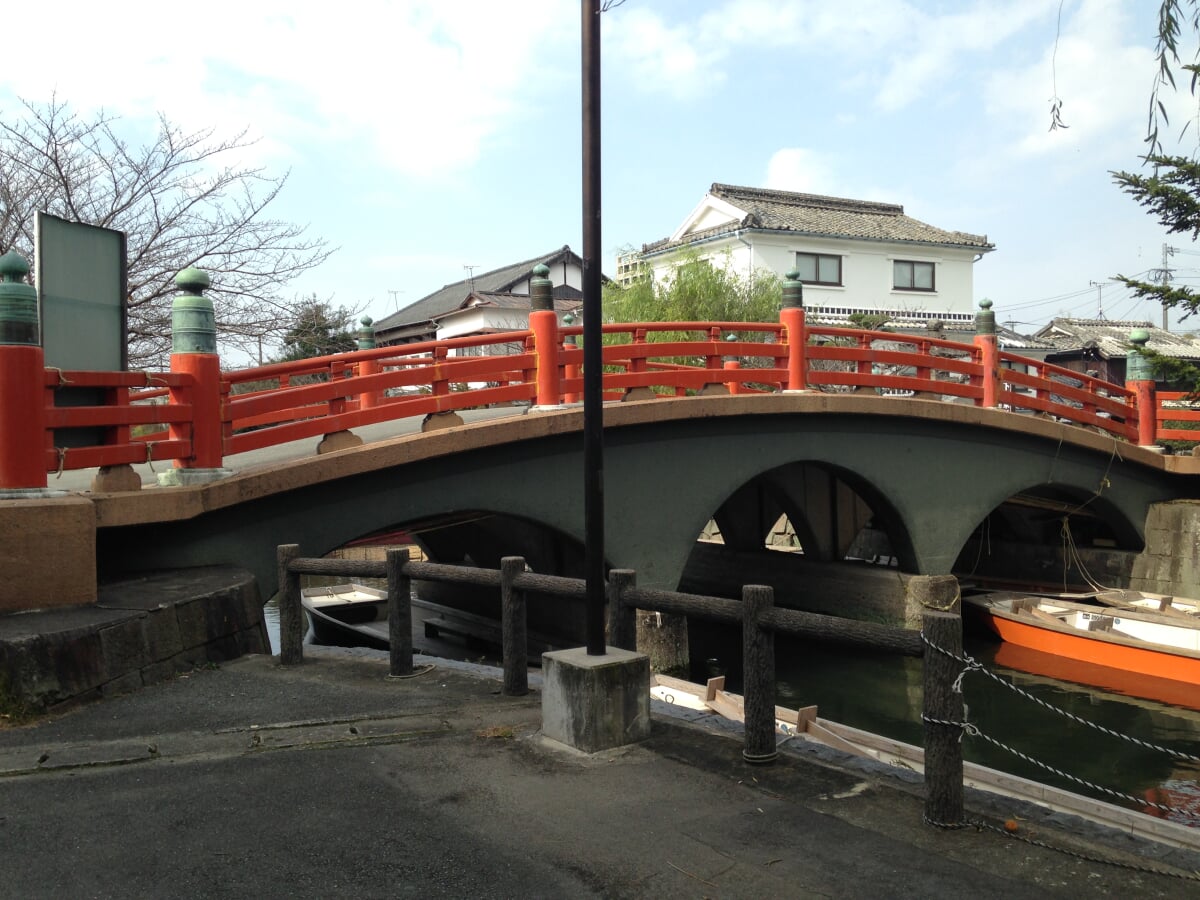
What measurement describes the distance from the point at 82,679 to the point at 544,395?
227 inches

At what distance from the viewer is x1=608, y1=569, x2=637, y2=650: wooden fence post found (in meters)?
5.95

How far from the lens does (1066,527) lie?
18.6m

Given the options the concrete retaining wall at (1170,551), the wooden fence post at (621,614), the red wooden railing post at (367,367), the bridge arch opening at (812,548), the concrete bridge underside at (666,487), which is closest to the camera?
the wooden fence post at (621,614)

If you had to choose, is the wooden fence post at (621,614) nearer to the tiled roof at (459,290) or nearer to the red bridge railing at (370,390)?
the red bridge railing at (370,390)

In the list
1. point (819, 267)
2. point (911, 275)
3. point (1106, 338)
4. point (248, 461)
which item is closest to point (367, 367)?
point (248, 461)

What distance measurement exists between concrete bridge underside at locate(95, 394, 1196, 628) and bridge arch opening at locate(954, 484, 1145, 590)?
0.41 feet

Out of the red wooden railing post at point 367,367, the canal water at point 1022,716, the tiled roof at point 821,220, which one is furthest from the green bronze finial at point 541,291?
the tiled roof at point 821,220

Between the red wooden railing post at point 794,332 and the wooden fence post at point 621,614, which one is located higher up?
the red wooden railing post at point 794,332

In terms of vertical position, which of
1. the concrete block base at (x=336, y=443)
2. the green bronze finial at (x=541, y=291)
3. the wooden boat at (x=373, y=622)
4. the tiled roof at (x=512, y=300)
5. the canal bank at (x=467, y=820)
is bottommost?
Result: the wooden boat at (x=373, y=622)

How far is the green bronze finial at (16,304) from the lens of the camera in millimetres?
6422

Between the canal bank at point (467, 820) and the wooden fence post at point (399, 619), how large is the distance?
109cm

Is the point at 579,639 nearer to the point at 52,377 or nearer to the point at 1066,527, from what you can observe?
the point at 52,377

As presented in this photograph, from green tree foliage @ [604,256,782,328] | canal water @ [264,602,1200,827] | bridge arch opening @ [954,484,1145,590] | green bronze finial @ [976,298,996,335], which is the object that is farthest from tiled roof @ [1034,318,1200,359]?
canal water @ [264,602,1200,827]

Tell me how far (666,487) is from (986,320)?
6.90m
